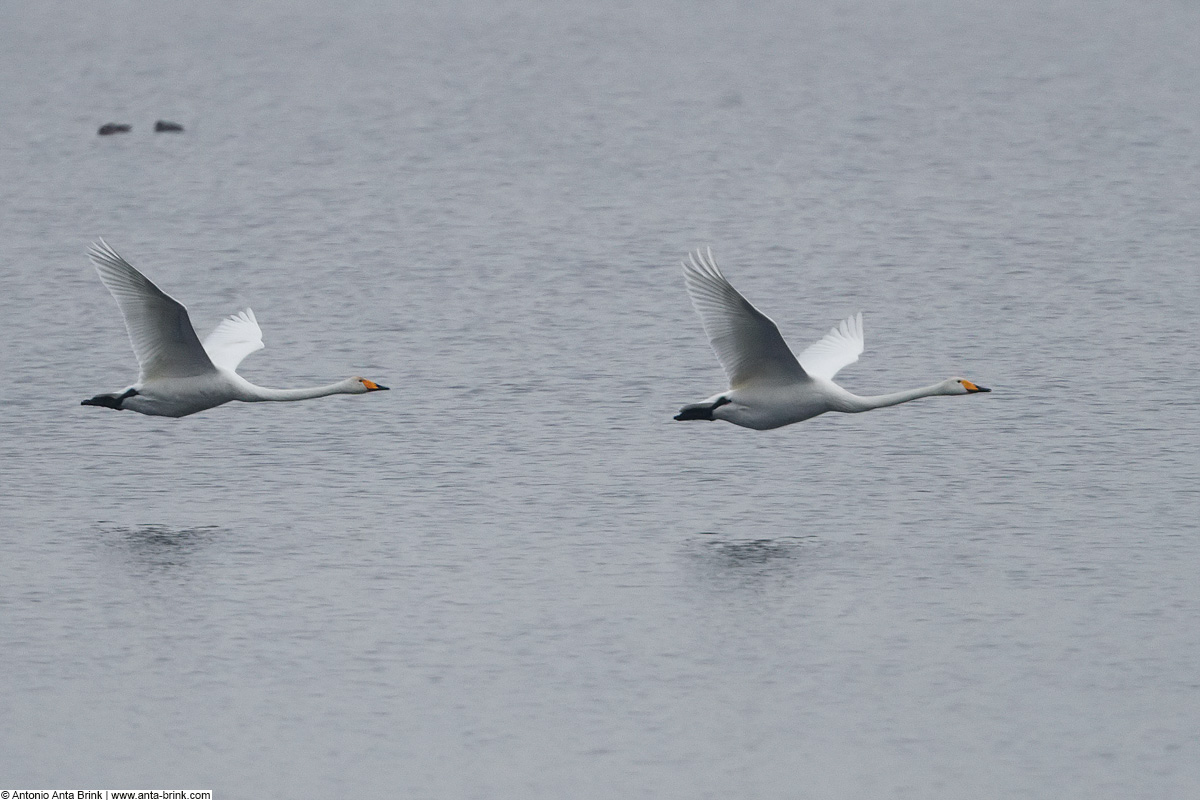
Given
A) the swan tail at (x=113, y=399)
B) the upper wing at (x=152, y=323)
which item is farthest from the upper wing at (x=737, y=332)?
the swan tail at (x=113, y=399)

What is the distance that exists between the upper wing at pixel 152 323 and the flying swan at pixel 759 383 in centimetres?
461

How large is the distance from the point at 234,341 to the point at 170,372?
2.09 m

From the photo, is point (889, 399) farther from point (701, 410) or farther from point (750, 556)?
point (750, 556)

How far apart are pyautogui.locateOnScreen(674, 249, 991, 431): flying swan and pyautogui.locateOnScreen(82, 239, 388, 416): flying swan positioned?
3138 mm

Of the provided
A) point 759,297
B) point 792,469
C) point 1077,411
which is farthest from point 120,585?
point 759,297

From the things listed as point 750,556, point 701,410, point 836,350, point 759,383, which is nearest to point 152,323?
point 701,410

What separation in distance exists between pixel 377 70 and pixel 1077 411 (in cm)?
5386

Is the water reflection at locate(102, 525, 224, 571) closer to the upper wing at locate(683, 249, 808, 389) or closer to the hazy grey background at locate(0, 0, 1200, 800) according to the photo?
the hazy grey background at locate(0, 0, 1200, 800)

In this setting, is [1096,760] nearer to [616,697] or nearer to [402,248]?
[616,697]

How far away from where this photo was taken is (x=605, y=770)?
14.2 m

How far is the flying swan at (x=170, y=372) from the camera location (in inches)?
735

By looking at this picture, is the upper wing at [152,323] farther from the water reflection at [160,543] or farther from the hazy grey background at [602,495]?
the hazy grey background at [602,495]

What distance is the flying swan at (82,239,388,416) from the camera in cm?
1867

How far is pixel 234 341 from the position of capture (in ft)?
70.8
